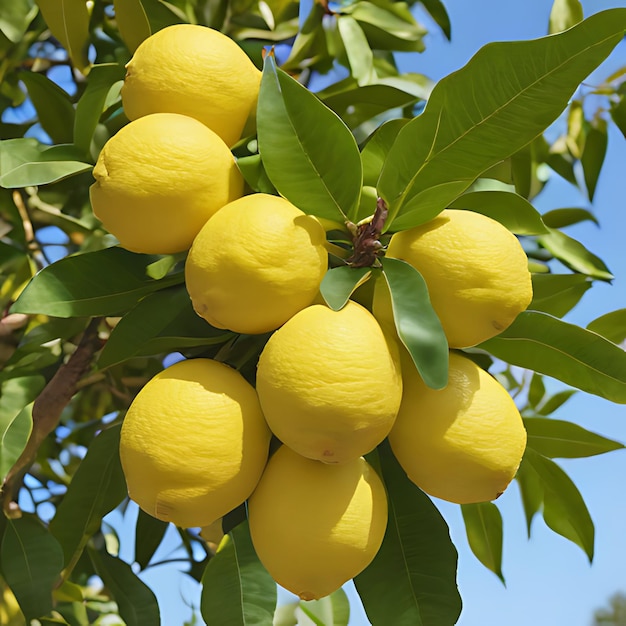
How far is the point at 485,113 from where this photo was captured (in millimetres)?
576

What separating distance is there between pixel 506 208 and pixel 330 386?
0.31m

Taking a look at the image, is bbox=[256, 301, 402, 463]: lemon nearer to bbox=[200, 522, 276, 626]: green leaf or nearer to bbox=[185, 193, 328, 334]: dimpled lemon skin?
bbox=[185, 193, 328, 334]: dimpled lemon skin

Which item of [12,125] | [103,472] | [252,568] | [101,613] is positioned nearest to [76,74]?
[12,125]

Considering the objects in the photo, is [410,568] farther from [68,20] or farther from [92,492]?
[68,20]

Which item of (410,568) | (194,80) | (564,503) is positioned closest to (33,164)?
(194,80)

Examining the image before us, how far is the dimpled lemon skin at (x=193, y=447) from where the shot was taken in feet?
1.84

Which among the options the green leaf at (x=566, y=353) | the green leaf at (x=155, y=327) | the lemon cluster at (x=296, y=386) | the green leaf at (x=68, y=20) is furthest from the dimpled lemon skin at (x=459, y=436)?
the green leaf at (x=68, y=20)

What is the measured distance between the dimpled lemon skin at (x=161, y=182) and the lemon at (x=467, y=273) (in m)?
0.17

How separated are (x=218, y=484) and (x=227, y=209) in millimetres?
222

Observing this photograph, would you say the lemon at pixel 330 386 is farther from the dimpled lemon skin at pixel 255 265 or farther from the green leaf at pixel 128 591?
the green leaf at pixel 128 591

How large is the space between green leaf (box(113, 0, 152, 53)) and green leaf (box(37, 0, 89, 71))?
0.34 ft

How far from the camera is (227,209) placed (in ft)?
1.98

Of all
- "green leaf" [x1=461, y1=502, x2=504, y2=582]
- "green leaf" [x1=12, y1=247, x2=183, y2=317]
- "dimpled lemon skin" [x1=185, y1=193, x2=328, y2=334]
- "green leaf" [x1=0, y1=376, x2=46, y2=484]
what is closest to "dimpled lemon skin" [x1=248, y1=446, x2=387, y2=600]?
"dimpled lemon skin" [x1=185, y1=193, x2=328, y2=334]

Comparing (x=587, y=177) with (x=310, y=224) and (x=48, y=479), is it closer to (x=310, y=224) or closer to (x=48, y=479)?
(x=310, y=224)
